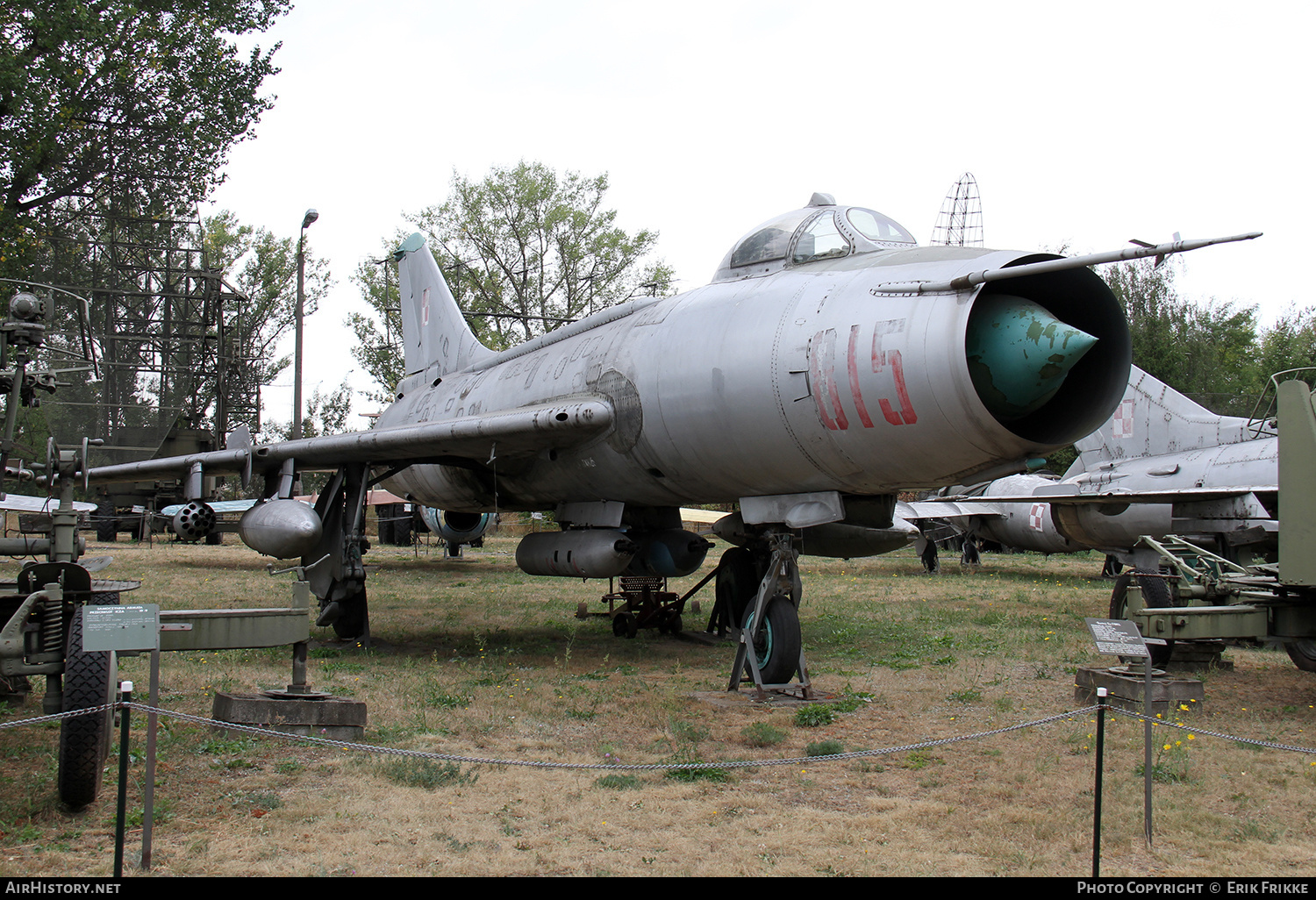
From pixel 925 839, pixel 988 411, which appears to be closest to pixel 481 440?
pixel 988 411

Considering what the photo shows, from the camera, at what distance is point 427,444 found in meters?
9.10

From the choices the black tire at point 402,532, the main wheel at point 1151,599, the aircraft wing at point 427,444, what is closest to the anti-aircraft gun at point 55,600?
the aircraft wing at point 427,444

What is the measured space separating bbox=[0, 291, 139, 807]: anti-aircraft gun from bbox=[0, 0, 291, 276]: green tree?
49.3 feet

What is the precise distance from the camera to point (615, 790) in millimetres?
5012

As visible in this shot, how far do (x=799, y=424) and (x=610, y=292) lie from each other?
34.0 metres

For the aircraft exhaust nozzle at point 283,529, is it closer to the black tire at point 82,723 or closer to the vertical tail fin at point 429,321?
the vertical tail fin at point 429,321

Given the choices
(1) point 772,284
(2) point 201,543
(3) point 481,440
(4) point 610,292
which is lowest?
(2) point 201,543

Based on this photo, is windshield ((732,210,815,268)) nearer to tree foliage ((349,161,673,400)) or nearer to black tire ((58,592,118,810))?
black tire ((58,592,118,810))

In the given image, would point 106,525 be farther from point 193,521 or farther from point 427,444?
point 427,444

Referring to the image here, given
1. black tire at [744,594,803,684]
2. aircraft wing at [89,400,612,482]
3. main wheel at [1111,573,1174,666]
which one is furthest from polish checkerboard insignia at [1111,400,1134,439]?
aircraft wing at [89,400,612,482]

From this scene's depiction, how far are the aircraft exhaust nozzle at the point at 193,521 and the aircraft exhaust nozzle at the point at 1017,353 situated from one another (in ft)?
27.2

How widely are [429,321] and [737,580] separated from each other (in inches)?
248
